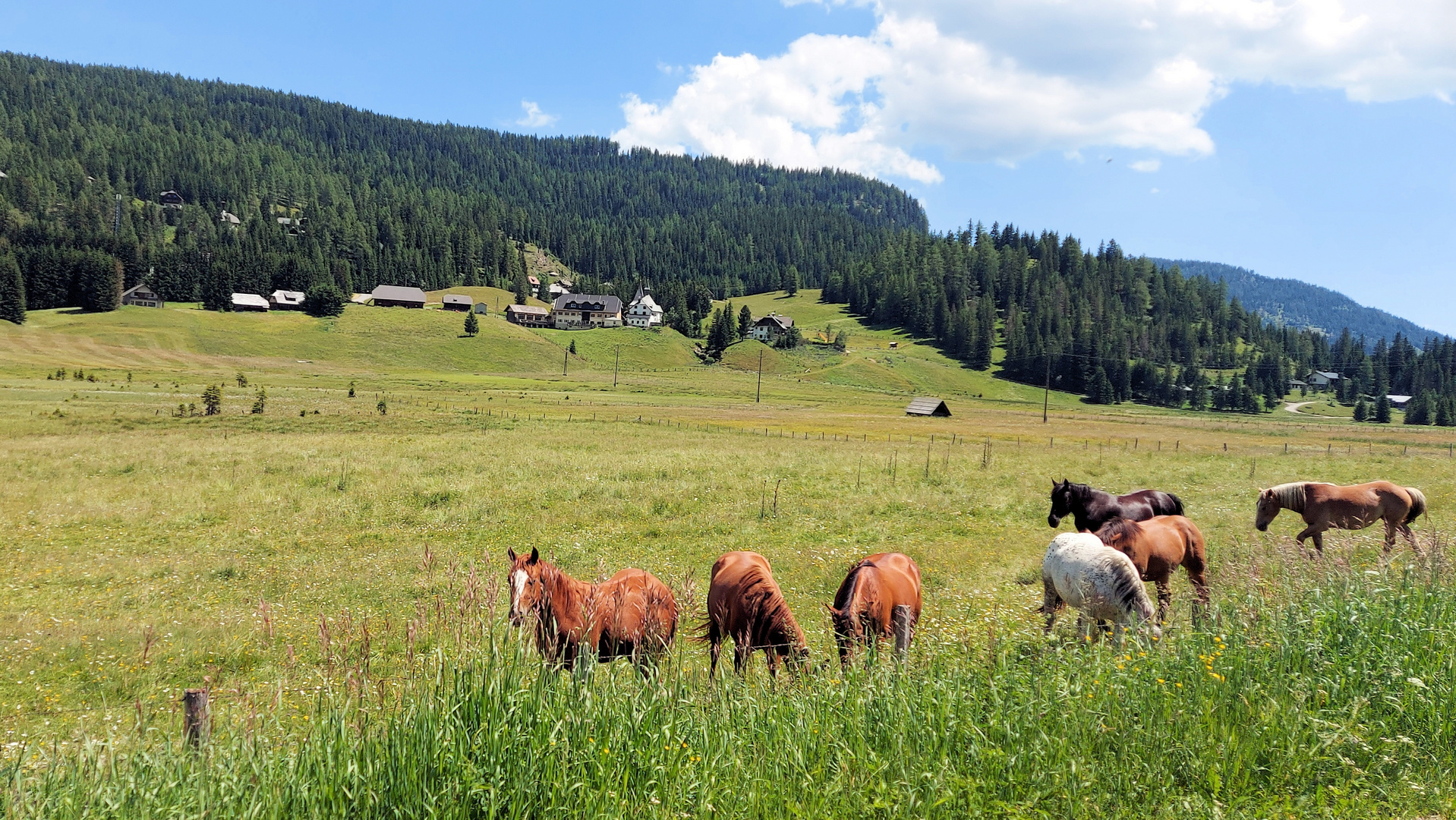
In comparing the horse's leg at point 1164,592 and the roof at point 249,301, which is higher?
the roof at point 249,301

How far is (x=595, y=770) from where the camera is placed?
438 centimetres

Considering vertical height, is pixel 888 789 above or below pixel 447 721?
below

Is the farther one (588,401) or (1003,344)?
(1003,344)

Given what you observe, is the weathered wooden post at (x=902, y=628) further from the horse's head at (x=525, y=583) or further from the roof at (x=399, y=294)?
the roof at (x=399, y=294)

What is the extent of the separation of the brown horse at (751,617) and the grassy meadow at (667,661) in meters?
0.40

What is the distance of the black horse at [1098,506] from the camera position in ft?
47.8

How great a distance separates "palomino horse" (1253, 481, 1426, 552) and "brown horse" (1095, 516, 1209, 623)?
4327 millimetres

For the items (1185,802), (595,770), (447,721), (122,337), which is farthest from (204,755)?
(122,337)

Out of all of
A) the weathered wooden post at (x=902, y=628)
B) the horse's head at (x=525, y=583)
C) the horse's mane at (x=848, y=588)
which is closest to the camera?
the horse's head at (x=525, y=583)

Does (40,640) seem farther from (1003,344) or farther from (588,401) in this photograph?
(1003,344)

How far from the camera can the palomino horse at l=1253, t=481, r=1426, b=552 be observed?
13.8 meters

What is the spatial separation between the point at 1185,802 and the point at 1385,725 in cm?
206

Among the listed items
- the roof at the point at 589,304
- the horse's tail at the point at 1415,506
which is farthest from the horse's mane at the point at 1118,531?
the roof at the point at 589,304

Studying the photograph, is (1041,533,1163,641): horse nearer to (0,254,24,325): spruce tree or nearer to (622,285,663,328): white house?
(0,254,24,325): spruce tree
